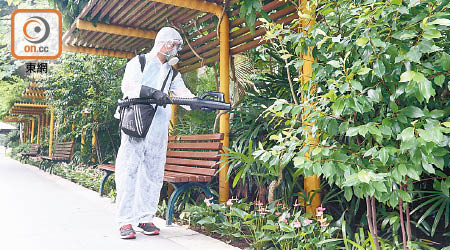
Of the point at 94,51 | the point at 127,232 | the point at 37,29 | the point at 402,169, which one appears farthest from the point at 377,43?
the point at 37,29

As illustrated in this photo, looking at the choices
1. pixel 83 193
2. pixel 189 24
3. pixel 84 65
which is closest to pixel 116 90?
pixel 84 65

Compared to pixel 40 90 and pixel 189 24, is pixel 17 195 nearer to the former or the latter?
pixel 189 24

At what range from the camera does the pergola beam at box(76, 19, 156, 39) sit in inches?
208

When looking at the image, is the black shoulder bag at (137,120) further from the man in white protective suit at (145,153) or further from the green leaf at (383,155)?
the green leaf at (383,155)

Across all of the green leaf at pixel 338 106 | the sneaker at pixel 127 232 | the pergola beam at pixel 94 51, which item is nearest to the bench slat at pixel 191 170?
the sneaker at pixel 127 232

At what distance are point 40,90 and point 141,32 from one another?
8.56m

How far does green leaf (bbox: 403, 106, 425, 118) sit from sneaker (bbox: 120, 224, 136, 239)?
7.27ft

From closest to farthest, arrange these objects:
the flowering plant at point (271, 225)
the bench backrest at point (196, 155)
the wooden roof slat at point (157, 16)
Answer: the flowering plant at point (271, 225), the bench backrest at point (196, 155), the wooden roof slat at point (157, 16)

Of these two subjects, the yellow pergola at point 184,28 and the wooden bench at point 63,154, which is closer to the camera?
the yellow pergola at point 184,28

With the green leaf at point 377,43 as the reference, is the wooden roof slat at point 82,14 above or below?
above

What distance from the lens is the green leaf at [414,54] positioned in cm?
157

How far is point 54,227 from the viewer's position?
3.52 metres

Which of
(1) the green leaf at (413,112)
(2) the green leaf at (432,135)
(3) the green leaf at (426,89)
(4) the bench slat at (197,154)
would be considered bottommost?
(4) the bench slat at (197,154)

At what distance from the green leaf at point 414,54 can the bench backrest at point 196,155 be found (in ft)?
6.79
